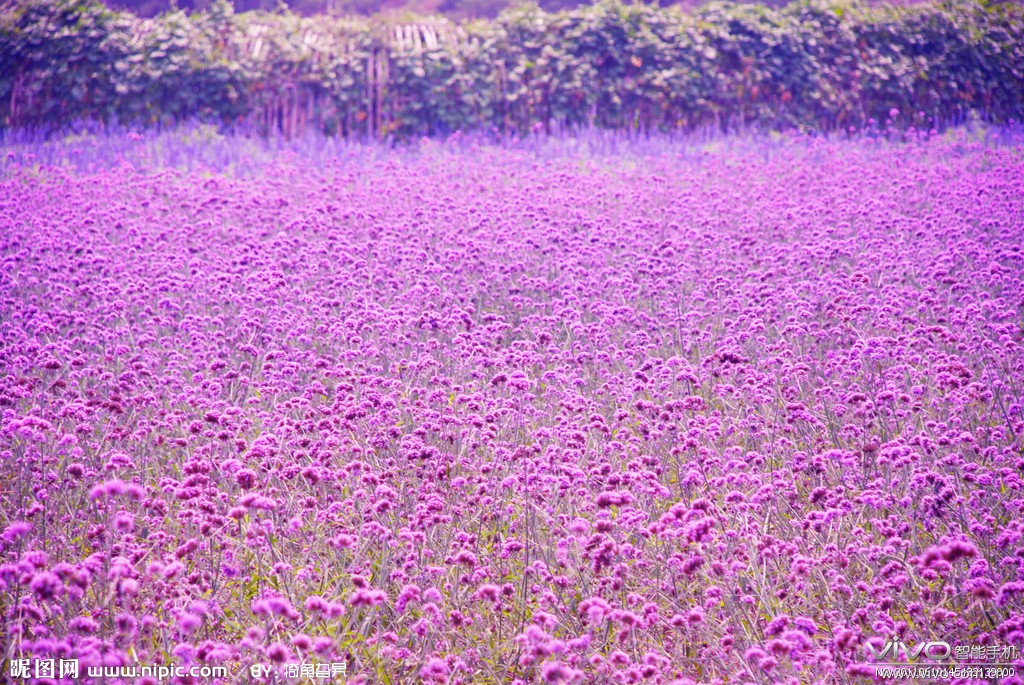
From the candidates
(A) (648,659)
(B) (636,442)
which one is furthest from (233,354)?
(A) (648,659)

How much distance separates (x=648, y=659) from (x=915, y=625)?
103 centimetres

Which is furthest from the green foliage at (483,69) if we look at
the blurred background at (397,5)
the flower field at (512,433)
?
the blurred background at (397,5)

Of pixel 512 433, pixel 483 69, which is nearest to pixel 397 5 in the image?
pixel 483 69

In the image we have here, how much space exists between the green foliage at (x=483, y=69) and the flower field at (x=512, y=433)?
4647 mm

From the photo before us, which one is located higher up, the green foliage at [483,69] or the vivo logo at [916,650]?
the green foliage at [483,69]

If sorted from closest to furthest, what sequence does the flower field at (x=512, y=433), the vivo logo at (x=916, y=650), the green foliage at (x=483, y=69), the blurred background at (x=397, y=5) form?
the vivo logo at (x=916, y=650), the flower field at (x=512, y=433), the green foliage at (x=483, y=69), the blurred background at (x=397, y=5)

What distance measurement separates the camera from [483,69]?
12.0 metres

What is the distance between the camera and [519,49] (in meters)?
12.2

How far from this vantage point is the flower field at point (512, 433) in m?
2.50

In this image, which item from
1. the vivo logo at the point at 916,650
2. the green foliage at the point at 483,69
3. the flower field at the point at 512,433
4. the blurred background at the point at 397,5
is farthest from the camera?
the blurred background at the point at 397,5

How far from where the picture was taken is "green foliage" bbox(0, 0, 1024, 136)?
11711mm

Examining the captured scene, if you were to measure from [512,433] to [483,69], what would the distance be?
944cm

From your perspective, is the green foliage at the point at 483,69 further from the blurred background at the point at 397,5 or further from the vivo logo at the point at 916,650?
the blurred background at the point at 397,5

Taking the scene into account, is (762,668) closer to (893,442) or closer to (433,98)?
(893,442)
